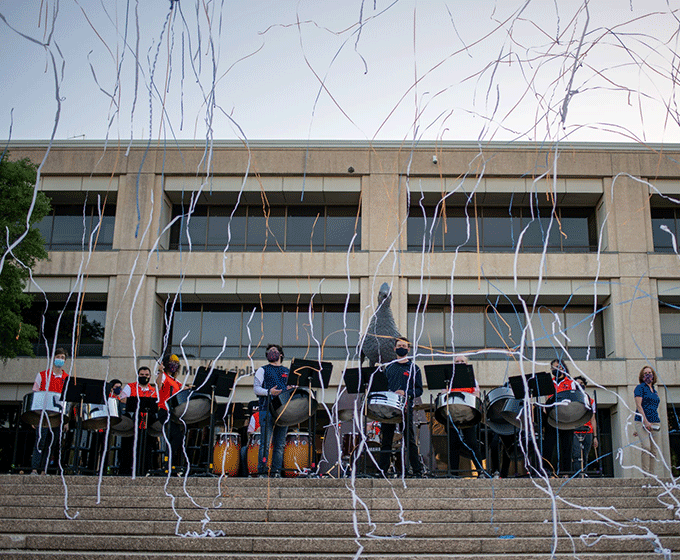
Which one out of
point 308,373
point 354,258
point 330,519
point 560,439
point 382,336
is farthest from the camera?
point 354,258

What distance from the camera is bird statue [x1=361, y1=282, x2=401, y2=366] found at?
906cm

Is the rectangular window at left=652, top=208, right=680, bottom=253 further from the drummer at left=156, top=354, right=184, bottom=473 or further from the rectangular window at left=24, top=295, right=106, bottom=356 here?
the rectangular window at left=24, top=295, right=106, bottom=356

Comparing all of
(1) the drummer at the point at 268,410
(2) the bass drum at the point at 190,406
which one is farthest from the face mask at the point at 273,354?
(2) the bass drum at the point at 190,406

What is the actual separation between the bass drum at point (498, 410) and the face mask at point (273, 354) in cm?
229

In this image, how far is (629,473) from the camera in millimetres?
16016

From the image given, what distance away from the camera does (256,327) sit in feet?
62.3

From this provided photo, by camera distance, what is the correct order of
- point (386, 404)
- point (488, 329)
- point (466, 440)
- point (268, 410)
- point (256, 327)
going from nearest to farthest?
point (386, 404) < point (268, 410) < point (466, 440) < point (488, 329) < point (256, 327)

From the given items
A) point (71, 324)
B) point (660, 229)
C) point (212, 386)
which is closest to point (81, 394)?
point (212, 386)

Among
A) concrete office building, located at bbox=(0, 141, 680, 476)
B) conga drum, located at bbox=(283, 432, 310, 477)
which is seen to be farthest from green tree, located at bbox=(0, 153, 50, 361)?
conga drum, located at bbox=(283, 432, 310, 477)

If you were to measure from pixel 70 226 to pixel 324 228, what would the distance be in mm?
6774

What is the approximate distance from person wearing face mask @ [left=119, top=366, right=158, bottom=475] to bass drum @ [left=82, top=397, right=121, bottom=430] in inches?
7.7

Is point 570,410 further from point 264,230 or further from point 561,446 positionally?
point 264,230

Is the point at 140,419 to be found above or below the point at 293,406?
below

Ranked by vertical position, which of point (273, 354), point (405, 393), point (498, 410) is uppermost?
point (273, 354)
